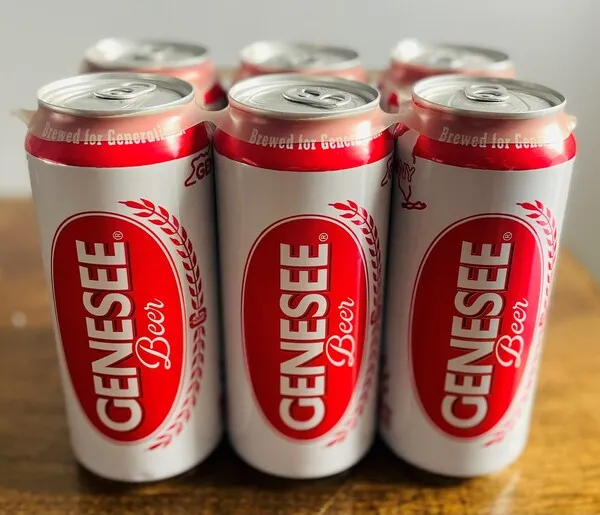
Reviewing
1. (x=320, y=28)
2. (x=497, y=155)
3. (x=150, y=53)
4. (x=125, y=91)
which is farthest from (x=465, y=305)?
(x=320, y=28)

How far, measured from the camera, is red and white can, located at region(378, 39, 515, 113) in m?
0.76

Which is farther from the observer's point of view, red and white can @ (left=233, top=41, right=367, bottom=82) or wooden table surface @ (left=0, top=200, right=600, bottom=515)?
red and white can @ (left=233, top=41, right=367, bottom=82)

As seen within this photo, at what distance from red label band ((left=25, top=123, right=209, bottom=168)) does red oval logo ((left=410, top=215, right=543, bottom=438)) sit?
0.23 metres

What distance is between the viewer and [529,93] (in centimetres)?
63

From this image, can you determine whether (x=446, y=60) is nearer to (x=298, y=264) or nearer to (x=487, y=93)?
(x=487, y=93)

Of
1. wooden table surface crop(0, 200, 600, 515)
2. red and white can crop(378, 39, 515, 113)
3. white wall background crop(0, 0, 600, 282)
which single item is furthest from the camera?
white wall background crop(0, 0, 600, 282)

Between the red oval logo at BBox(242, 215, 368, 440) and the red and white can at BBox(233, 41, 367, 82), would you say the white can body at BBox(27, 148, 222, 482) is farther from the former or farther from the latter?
the red and white can at BBox(233, 41, 367, 82)

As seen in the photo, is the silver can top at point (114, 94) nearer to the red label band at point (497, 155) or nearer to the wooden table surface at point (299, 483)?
the red label band at point (497, 155)

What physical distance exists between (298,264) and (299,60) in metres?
0.34

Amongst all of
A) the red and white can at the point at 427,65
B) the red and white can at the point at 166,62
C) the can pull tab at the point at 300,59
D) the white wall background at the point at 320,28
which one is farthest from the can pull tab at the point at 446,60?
the white wall background at the point at 320,28

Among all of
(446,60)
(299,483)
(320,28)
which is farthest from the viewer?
(320,28)

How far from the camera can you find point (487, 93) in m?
0.61

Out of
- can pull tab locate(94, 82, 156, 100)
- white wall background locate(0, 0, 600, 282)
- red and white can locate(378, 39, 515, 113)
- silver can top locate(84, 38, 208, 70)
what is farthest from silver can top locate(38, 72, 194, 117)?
white wall background locate(0, 0, 600, 282)

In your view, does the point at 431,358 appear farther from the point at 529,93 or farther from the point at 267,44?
the point at 267,44
